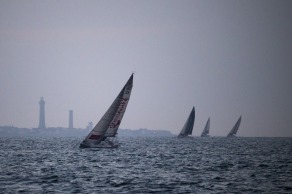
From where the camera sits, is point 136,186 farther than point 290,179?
No

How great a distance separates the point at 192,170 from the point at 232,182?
10.6 m

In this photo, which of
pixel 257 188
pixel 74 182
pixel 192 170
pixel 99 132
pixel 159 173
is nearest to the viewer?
pixel 257 188

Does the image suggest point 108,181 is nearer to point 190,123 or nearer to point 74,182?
point 74,182

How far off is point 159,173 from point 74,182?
10033mm

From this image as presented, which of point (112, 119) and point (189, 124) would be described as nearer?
point (112, 119)

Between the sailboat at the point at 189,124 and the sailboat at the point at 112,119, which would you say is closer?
the sailboat at the point at 112,119

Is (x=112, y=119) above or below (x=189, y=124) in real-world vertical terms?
below

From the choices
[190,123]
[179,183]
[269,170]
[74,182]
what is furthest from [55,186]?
[190,123]

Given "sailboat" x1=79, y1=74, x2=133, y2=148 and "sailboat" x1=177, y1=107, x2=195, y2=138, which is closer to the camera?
"sailboat" x1=79, y1=74, x2=133, y2=148

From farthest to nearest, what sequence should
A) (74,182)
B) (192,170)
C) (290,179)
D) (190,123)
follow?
1. (190,123)
2. (192,170)
3. (290,179)
4. (74,182)


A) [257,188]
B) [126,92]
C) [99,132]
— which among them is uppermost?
[126,92]

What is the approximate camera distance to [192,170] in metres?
47.7

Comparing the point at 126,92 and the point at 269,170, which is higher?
the point at 126,92

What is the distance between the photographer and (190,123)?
161875 mm
